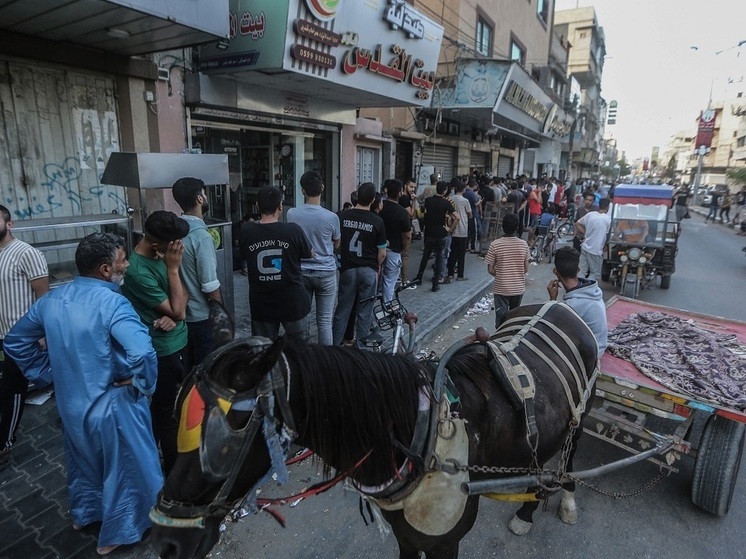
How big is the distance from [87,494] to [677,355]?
4.42 m

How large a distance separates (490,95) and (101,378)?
1179cm

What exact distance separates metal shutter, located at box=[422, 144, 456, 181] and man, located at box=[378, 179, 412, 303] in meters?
7.32

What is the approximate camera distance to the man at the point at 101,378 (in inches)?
90.4


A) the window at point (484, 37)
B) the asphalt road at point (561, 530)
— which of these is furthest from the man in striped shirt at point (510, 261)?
the window at point (484, 37)

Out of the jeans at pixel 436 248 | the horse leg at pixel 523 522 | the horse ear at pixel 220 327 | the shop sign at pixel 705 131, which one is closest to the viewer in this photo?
the horse ear at pixel 220 327

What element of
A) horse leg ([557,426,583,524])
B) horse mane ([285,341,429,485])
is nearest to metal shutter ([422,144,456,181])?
horse leg ([557,426,583,524])

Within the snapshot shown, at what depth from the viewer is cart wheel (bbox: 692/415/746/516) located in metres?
2.99

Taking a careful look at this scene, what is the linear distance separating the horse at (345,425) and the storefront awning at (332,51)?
213 inches

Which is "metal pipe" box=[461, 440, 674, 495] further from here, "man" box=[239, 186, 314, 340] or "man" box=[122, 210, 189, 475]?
"man" box=[239, 186, 314, 340]

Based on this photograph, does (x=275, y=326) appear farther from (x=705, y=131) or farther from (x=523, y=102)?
(x=705, y=131)

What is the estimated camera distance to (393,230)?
664cm

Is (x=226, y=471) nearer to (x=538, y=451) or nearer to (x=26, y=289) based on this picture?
(x=538, y=451)

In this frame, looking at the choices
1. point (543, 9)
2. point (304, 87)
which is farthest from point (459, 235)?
point (543, 9)

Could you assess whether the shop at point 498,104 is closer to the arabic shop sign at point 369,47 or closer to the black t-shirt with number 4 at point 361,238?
the arabic shop sign at point 369,47
